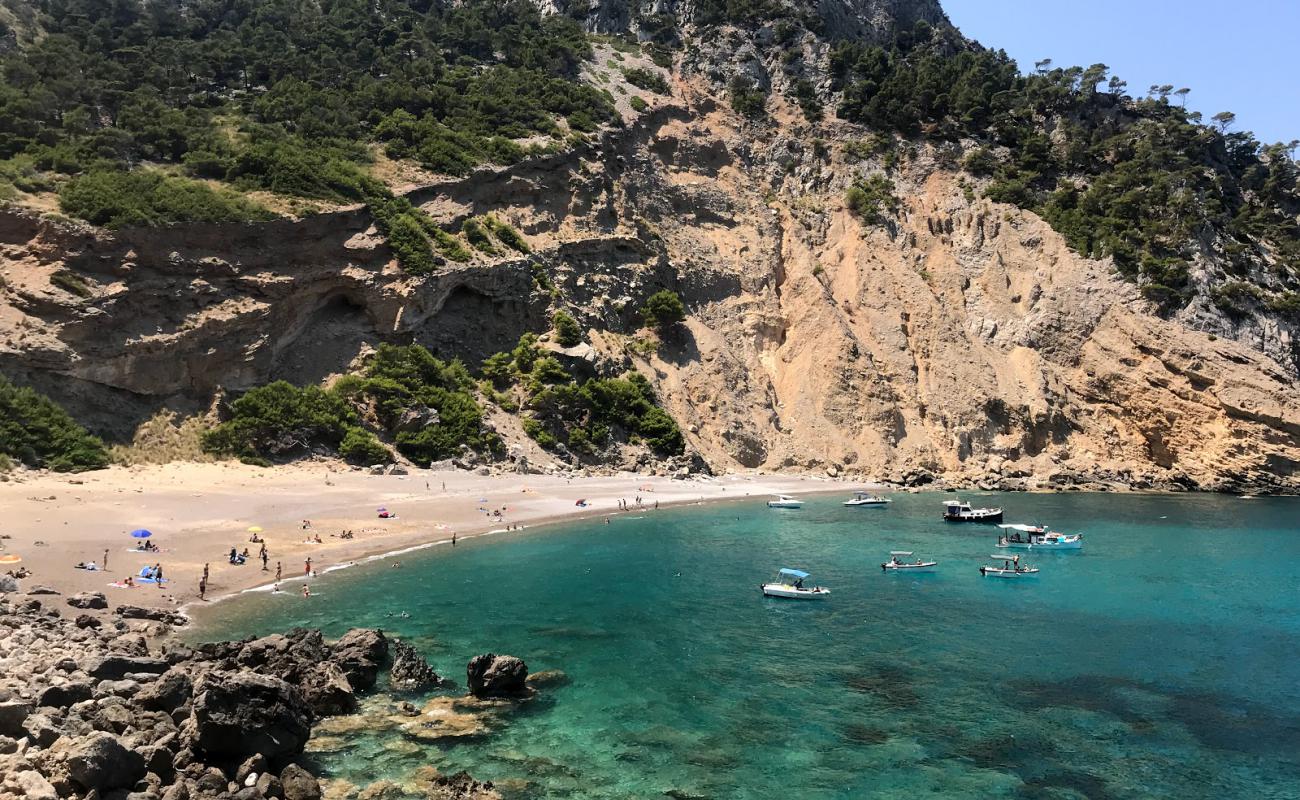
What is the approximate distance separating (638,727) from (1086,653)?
14.2 m

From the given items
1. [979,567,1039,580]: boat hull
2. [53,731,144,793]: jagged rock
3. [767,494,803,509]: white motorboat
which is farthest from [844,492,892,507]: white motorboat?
[53,731,144,793]: jagged rock

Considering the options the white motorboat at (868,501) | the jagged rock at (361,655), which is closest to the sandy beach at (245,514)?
the white motorboat at (868,501)

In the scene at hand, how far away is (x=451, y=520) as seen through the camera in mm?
40938

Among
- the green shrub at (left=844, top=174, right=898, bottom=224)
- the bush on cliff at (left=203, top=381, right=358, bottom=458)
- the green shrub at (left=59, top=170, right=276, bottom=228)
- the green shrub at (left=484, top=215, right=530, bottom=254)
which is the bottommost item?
the bush on cliff at (left=203, top=381, right=358, bottom=458)

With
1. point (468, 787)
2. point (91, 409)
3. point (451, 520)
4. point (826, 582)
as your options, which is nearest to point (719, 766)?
point (468, 787)

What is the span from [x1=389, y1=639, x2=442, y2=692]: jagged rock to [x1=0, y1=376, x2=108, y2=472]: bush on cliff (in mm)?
28762

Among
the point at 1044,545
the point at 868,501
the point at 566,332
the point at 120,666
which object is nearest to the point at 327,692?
the point at 120,666

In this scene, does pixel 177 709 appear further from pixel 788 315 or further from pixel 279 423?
pixel 788 315

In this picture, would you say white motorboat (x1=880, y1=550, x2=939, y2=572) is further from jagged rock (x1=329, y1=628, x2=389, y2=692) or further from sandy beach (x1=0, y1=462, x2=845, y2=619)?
jagged rock (x1=329, y1=628, x2=389, y2=692)

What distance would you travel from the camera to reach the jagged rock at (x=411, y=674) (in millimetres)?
18531

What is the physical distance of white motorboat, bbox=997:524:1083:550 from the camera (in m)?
40.3

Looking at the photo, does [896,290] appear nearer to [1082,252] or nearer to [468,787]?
[1082,252]

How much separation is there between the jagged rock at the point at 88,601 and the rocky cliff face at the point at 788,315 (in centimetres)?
2600

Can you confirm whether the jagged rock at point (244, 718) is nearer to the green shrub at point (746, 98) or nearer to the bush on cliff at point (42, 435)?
the bush on cliff at point (42, 435)
